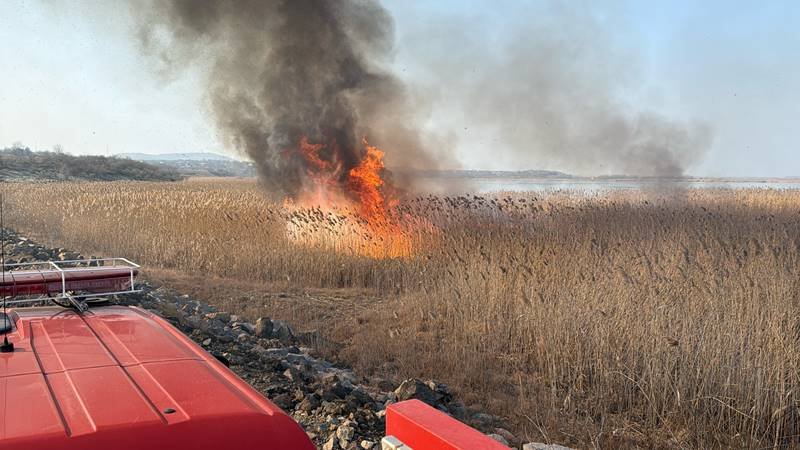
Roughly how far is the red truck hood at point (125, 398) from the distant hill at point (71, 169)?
50.6m

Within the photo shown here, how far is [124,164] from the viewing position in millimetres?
65188

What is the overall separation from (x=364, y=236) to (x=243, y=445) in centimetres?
1050

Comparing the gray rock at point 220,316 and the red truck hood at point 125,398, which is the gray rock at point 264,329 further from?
the red truck hood at point 125,398

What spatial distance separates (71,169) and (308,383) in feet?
193

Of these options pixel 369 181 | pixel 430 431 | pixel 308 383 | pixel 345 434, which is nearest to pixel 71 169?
pixel 369 181

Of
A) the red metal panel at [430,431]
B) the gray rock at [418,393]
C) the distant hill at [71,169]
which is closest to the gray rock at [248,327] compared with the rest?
the gray rock at [418,393]

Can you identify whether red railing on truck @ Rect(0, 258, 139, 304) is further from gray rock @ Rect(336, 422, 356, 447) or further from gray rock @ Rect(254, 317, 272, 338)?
gray rock @ Rect(254, 317, 272, 338)

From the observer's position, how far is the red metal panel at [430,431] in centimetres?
146

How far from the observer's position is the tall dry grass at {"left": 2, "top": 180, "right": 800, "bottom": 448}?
16.4 feet

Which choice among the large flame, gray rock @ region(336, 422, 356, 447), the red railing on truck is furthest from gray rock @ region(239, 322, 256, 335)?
the large flame

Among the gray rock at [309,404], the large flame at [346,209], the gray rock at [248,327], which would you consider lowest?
the gray rock at [248,327]

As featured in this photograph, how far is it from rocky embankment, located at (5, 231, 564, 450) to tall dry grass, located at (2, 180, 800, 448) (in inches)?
20.4

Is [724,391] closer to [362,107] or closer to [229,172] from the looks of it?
[362,107]

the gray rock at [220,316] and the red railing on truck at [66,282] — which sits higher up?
the red railing on truck at [66,282]
